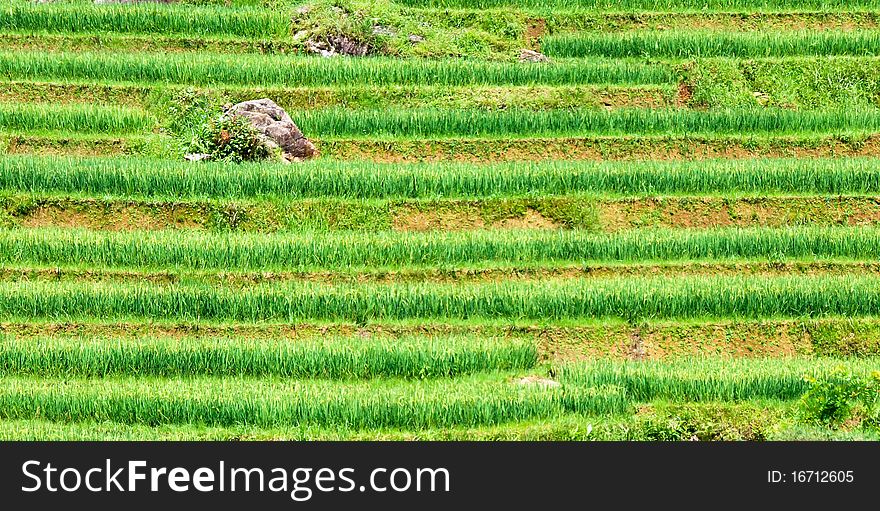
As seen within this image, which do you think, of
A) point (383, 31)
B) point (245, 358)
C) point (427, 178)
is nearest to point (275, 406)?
point (245, 358)

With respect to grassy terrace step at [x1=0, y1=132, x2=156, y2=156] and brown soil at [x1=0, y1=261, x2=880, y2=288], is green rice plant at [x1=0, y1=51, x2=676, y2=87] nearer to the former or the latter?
grassy terrace step at [x1=0, y1=132, x2=156, y2=156]

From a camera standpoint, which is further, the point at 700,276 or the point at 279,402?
the point at 700,276

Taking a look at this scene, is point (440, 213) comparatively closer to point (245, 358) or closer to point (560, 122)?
point (560, 122)

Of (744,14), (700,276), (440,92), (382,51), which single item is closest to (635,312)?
(700,276)

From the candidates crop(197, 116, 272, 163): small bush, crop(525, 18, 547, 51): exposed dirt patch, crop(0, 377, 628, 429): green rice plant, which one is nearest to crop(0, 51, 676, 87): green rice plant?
crop(525, 18, 547, 51): exposed dirt patch

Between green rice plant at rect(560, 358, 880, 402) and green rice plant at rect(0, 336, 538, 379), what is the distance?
1.04 metres

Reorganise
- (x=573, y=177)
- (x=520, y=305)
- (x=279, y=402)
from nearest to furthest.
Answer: (x=279, y=402), (x=520, y=305), (x=573, y=177)

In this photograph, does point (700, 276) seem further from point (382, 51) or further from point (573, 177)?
point (382, 51)

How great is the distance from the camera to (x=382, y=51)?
808 inches

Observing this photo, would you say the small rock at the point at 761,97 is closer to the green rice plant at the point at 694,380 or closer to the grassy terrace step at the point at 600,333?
the grassy terrace step at the point at 600,333

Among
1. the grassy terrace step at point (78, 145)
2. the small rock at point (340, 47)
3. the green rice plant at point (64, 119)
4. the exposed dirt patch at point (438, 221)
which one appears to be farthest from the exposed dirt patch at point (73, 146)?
the exposed dirt patch at point (438, 221)

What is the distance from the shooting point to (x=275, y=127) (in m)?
17.7

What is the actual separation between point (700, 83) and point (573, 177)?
4.05 metres

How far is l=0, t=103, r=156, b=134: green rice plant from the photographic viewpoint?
704 inches
